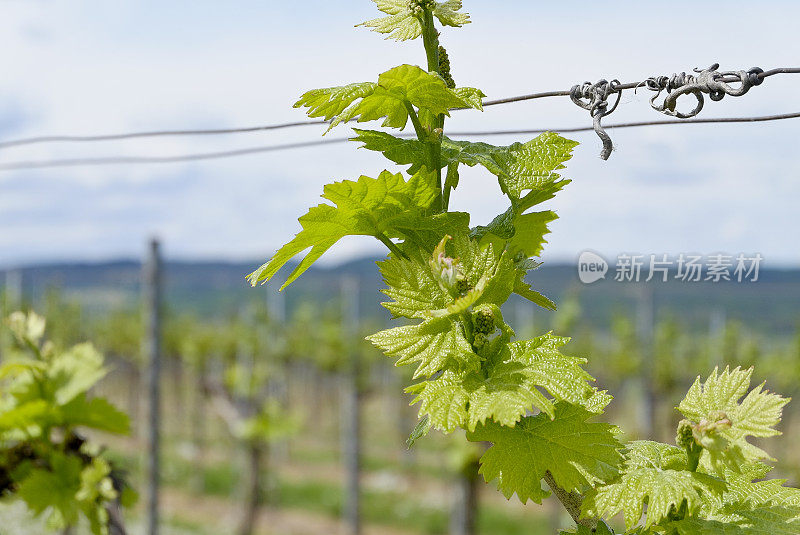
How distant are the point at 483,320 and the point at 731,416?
319 mm

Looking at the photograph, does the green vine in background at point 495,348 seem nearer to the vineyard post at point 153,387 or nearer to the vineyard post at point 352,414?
the vineyard post at point 153,387

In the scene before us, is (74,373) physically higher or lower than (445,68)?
lower

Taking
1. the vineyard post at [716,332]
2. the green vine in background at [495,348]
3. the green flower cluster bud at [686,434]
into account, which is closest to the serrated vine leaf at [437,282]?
the green vine in background at [495,348]

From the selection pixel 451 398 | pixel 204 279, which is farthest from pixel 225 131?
pixel 204 279

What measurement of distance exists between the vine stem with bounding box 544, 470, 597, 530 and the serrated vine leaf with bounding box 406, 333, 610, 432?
102 millimetres

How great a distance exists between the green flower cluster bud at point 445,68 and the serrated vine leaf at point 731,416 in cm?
44

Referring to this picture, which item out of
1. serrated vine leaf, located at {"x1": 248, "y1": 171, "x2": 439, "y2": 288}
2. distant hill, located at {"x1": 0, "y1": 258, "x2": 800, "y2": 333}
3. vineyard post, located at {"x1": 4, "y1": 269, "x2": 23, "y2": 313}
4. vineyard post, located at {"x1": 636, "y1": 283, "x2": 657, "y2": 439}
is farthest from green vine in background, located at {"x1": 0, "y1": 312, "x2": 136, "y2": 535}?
vineyard post, located at {"x1": 4, "y1": 269, "x2": 23, "y2": 313}

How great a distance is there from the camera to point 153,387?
302 centimetres

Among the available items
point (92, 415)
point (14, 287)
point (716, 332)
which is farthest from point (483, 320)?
point (14, 287)

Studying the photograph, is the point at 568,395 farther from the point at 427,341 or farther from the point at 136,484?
the point at 136,484

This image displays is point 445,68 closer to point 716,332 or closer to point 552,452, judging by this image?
point 552,452

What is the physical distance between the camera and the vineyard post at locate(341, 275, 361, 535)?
7.09 m

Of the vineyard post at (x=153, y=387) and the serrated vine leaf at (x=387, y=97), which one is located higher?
the serrated vine leaf at (x=387, y=97)

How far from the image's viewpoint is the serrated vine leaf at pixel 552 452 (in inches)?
30.6
